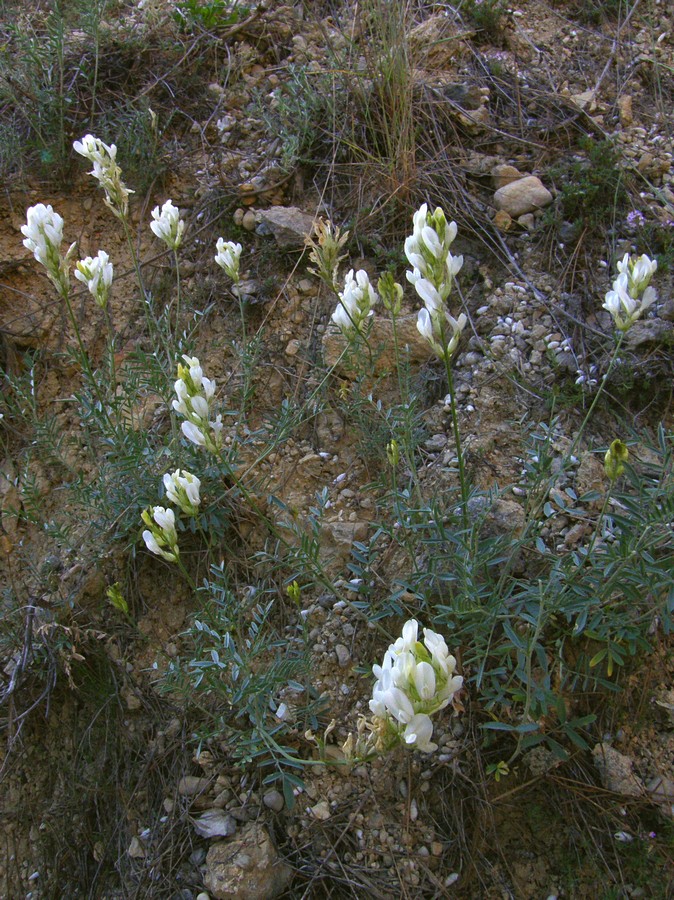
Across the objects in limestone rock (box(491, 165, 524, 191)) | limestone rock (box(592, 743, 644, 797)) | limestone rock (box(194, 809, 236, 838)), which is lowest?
limestone rock (box(592, 743, 644, 797))

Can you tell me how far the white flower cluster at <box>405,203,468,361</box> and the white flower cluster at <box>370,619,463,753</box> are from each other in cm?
66

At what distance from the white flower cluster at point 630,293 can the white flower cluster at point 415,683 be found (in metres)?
1.01

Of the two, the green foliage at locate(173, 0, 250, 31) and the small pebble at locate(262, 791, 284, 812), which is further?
the green foliage at locate(173, 0, 250, 31)

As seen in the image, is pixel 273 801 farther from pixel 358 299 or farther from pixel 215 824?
pixel 358 299

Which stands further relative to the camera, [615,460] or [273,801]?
[273,801]

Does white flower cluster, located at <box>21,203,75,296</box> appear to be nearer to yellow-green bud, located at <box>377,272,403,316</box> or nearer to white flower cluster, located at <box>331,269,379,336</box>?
white flower cluster, located at <box>331,269,379,336</box>

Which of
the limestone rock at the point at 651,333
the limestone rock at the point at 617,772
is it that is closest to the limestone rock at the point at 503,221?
the limestone rock at the point at 651,333

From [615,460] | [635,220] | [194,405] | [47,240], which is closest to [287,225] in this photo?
[47,240]

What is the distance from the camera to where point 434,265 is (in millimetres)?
1631

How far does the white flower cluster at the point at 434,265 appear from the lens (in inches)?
63.4

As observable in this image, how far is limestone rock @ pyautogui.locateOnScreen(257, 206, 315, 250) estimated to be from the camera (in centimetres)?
319

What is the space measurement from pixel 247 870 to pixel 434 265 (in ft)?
5.44

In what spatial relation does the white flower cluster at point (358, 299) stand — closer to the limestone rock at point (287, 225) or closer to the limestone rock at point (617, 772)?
the limestone rock at point (287, 225)

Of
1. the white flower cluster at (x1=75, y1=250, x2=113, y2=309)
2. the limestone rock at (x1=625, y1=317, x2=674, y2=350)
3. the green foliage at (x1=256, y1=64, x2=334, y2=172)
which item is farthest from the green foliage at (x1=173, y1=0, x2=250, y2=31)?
the limestone rock at (x1=625, y1=317, x2=674, y2=350)
